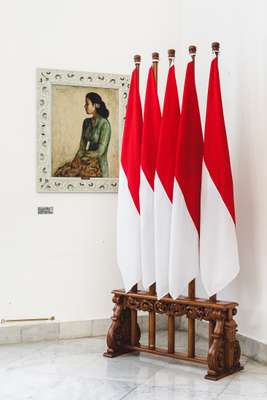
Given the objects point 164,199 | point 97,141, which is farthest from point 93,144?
point 164,199

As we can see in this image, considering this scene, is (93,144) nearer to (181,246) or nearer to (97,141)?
(97,141)

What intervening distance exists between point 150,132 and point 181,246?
87cm

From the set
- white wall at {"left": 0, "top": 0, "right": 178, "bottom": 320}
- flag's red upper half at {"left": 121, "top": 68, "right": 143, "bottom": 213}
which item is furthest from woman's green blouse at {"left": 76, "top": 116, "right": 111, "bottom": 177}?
flag's red upper half at {"left": 121, "top": 68, "right": 143, "bottom": 213}

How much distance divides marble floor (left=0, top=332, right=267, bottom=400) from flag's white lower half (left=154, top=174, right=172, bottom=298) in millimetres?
536

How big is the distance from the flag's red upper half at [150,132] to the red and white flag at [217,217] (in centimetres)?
42

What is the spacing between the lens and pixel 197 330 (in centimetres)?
504

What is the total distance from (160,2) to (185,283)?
254 centimetres

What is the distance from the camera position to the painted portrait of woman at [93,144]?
16.1 feet

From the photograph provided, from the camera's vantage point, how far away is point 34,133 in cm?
477

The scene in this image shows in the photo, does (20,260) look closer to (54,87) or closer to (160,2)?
(54,87)

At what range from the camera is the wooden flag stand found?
3857mm

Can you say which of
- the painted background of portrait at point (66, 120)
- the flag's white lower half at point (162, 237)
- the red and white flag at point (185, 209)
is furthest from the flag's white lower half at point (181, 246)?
the painted background of portrait at point (66, 120)

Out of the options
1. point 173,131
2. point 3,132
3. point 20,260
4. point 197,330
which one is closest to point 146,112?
point 173,131

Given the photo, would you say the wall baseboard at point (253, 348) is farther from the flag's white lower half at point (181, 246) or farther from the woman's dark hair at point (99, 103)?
the woman's dark hair at point (99, 103)
